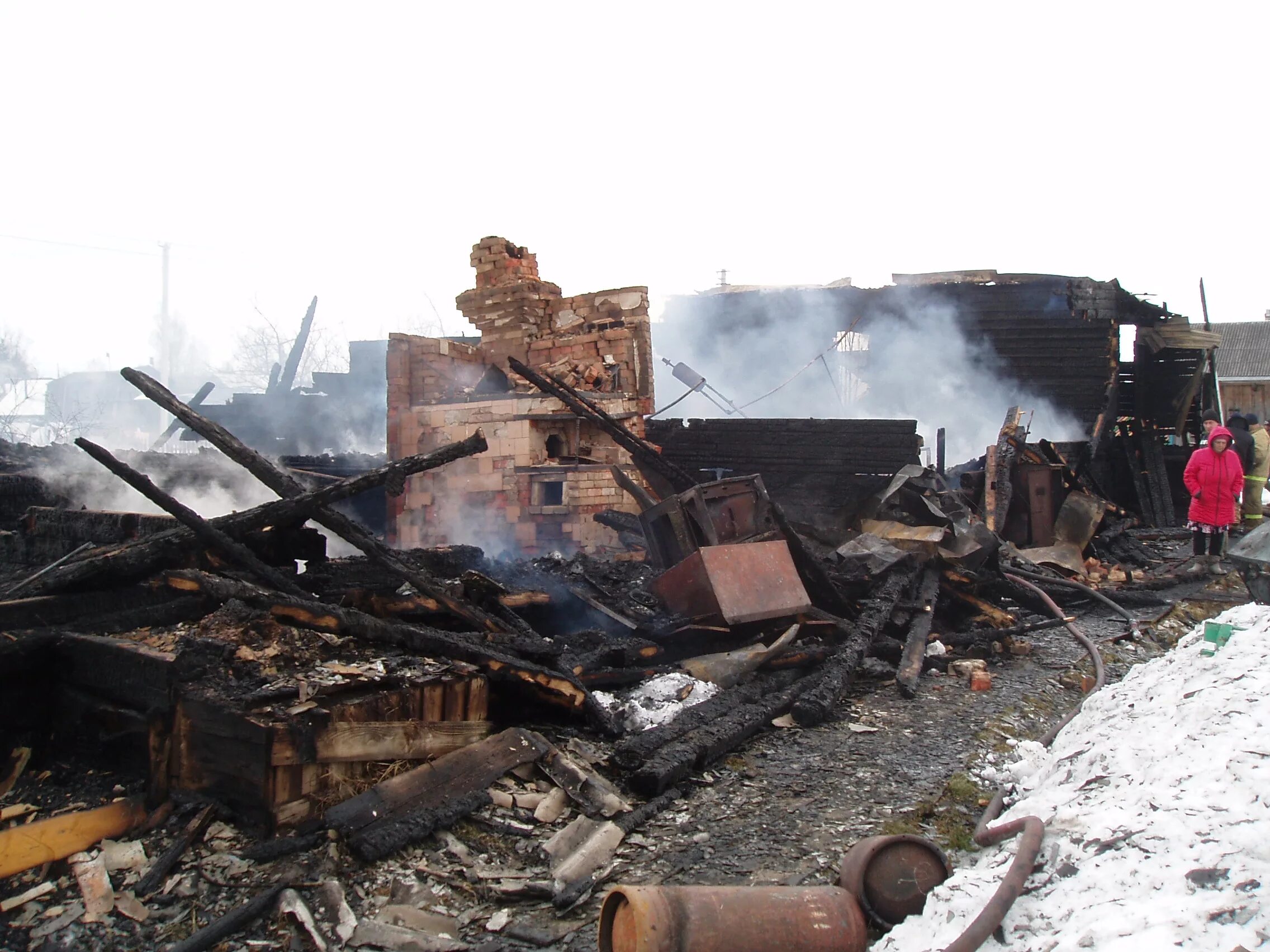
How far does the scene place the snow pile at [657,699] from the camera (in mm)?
5355

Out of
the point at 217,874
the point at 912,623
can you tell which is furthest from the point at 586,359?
the point at 217,874

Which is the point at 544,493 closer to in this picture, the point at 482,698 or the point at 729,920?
the point at 482,698

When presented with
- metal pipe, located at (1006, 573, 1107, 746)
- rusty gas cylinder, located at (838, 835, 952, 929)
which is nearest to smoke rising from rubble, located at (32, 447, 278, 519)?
rusty gas cylinder, located at (838, 835, 952, 929)

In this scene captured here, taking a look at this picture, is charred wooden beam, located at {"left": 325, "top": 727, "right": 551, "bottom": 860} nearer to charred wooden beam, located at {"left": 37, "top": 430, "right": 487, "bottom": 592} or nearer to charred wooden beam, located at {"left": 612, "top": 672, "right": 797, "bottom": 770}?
charred wooden beam, located at {"left": 612, "top": 672, "right": 797, "bottom": 770}

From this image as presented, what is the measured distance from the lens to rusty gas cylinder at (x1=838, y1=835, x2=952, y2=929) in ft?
8.89

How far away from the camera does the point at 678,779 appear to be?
4453 millimetres

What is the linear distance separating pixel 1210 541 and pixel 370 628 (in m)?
11.4

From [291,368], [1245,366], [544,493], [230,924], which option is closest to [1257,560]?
[230,924]

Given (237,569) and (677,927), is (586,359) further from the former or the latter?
(677,927)

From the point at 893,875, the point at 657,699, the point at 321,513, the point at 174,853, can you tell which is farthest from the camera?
the point at 657,699

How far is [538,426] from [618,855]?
31.9ft

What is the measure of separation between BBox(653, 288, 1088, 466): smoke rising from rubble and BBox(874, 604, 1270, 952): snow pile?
60.1 feet

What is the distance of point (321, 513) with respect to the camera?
5492mm

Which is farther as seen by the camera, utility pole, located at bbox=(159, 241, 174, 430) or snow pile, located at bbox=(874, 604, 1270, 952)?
utility pole, located at bbox=(159, 241, 174, 430)
